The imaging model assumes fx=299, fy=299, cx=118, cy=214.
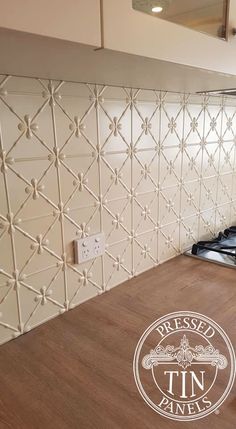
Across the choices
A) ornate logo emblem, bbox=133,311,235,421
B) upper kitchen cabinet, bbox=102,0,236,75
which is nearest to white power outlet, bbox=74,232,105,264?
ornate logo emblem, bbox=133,311,235,421

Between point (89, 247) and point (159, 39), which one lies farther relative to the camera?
point (89, 247)

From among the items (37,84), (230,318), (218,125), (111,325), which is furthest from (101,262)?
(218,125)

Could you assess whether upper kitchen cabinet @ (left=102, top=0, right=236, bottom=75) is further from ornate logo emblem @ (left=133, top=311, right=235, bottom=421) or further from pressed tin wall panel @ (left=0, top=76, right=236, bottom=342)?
ornate logo emblem @ (left=133, top=311, right=235, bottom=421)

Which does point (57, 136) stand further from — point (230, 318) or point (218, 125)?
point (218, 125)

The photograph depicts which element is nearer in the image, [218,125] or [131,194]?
[131,194]

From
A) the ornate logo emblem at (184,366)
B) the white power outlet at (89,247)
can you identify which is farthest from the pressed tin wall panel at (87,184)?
the ornate logo emblem at (184,366)

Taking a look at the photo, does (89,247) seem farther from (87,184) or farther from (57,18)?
(57,18)

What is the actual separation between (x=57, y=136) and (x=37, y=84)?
0.13 metres

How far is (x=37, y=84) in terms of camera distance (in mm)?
737

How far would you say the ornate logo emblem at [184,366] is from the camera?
0.57 metres

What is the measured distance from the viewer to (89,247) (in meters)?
0.92

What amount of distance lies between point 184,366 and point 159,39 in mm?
668

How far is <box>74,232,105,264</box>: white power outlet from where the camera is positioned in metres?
0.89

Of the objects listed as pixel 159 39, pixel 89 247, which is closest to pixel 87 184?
pixel 89 247
